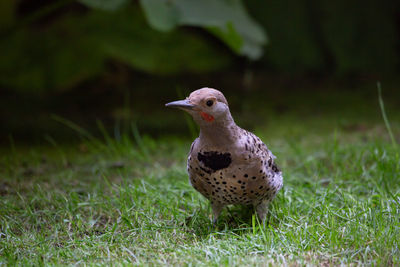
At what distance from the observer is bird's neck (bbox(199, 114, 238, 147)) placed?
7.69ft

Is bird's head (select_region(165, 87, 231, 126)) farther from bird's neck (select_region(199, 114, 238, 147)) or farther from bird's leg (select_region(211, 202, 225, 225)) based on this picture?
bird's leg (select_region(211, 202, 225, 225))

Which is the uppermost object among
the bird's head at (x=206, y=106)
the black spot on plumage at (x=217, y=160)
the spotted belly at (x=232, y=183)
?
the bird's head at (x=206, y=106)

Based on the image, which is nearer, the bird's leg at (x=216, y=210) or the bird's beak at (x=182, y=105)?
the bird's beak at (x=182, y=105)

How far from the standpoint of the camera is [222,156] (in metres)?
2.35

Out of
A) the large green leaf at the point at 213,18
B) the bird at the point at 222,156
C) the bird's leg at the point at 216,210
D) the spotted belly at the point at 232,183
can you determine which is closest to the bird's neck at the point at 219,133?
the bird at the point at 222,156

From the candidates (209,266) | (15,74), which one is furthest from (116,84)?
(209,266)

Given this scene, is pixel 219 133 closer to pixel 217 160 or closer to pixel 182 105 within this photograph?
pixel 217 160

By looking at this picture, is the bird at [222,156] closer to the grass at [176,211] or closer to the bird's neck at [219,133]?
the bird's neck at [219,133]

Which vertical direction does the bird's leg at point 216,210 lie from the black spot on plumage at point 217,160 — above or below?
below

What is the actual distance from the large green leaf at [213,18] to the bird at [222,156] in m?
1.62

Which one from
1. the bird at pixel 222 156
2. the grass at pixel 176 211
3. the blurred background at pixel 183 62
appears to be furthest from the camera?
the blurred background at pixel 183 62

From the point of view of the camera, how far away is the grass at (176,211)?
2180mm

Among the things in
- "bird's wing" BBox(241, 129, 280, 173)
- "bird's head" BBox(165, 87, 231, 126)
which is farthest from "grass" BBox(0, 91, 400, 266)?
"bird's head" BBox(165, 87, 231, 126)

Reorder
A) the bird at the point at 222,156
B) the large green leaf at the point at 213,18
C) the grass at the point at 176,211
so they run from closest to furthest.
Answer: the grass at the point at 176,211 → the bird at the point at 222,156 → the large green leaf at the point at 213,18
